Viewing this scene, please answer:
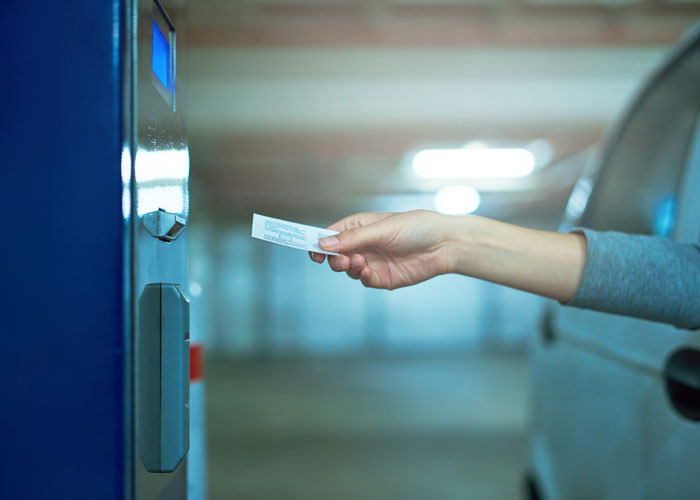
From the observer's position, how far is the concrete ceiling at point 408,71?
12.1 ft

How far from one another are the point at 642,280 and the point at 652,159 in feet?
2.99

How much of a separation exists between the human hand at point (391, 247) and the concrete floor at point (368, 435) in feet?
8.68

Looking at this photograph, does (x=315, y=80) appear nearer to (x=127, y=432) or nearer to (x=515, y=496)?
(x=515, y=496)

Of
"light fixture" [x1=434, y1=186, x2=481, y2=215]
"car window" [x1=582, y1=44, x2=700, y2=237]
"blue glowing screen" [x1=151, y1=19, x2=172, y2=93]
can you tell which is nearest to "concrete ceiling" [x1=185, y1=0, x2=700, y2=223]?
"car window" [x1=582, y1=44, x2=700, y2=237]

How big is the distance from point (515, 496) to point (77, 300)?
3.38m

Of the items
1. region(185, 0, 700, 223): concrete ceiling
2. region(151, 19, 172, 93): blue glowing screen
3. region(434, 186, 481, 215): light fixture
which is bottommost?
region(151, 19, 172, 93): blue glowing screen

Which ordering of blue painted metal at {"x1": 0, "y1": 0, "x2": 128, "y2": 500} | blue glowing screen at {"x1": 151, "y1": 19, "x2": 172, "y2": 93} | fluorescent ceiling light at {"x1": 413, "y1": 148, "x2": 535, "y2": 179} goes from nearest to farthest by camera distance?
blue painted metal at {"x1": 0, "y1": 0, "x2": 128, "y2": 500}, blue glowing screen at {"x1": 151, "y1": 19, "x2": 172, "y2": 93}, fluorescent ceiling light at {"x1": 413, "y1": 148, "x2": 535, "y2": 179}

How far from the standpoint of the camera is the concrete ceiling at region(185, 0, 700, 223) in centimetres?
370

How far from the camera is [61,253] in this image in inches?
29.9

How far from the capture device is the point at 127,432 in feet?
2.54

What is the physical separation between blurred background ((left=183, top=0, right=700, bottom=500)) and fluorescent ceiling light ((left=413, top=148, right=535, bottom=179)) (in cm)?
10

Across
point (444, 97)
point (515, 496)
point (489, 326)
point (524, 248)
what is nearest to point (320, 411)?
point (515, 496)

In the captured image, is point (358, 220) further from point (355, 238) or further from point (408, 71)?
point (408, 71)

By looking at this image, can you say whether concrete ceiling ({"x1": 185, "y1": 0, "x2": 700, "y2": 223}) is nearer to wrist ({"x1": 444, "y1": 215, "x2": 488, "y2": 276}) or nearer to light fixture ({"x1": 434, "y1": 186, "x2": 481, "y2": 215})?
light fixture ({"x1": 434, "y1": 186, "x2": 481, "y2": 215})
